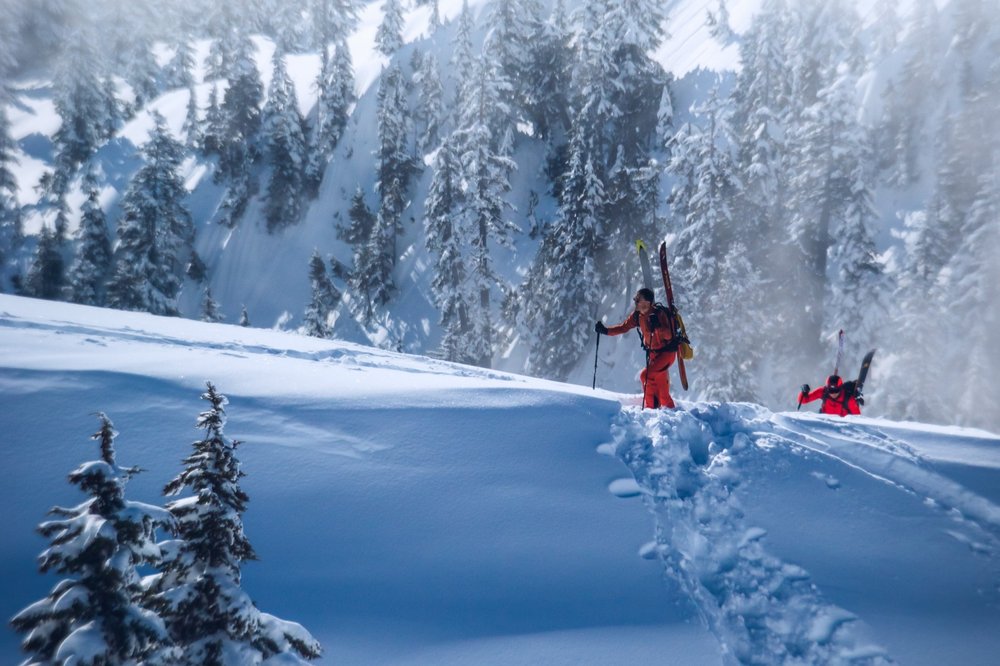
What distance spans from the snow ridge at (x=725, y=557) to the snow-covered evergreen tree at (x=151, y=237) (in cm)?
3275

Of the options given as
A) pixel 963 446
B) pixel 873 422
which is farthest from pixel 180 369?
pixel 963 446

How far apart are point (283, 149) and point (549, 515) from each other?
43122mm

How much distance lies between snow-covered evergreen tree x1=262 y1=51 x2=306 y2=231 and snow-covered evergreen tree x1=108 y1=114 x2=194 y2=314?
8.21 metres

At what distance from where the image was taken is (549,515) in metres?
5.04

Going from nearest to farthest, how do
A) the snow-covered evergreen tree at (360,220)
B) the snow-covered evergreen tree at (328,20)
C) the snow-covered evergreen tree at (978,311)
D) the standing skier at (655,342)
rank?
the standing skier at (655,342)
the snow-covered evergreen tree at (978,311)
the snow-covered evergreen tree at (360,220)
the snow-covered evergreen tree at (328,20)

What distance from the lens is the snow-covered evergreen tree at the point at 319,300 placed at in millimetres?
34531

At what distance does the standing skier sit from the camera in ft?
25.7

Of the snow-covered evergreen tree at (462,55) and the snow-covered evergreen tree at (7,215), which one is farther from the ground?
the snow-covered evergreen tree at (462,55)

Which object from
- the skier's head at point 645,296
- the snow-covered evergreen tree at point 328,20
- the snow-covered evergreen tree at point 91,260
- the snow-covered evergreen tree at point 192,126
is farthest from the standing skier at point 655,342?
the snow-covered evergreen tree at point 192,126

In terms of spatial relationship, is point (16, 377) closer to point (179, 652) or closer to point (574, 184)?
point (179, 652)

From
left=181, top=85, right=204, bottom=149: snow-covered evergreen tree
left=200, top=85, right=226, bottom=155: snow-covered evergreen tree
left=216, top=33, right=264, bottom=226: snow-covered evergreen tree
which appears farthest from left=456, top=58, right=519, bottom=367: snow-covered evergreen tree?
left=181, top=85, right=204, bottom=149: snow-covered evergreen tree

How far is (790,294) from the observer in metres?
23.6

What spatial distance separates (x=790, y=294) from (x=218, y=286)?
39065 mm

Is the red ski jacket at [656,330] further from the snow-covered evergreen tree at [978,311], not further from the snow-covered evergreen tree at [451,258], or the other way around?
the snow-covered evergreen tree at [978,311]
